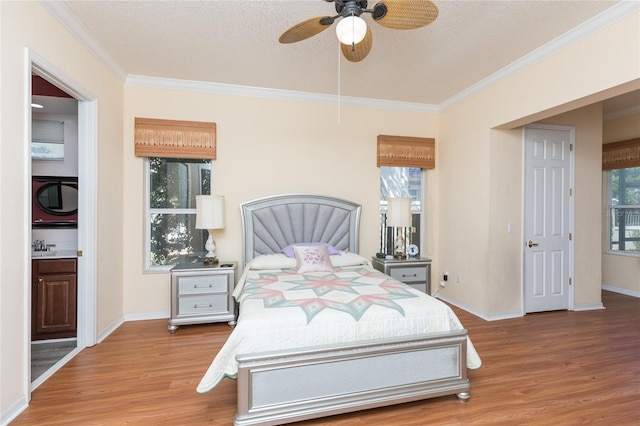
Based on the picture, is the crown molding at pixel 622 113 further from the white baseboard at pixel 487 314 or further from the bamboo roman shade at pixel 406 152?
the white baseboard at pixel 487 314

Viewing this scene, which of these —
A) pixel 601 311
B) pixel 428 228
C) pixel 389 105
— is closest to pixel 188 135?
pixel 389 105

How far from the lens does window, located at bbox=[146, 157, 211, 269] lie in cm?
371

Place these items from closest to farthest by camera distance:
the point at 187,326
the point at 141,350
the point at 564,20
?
the point at 564,20 < the point at 141,350 < the point at 187,326

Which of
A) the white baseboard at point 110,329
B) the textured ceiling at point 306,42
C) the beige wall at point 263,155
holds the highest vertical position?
the textured ceiling at point 306,42

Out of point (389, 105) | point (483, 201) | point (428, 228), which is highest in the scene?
point (389, 105)

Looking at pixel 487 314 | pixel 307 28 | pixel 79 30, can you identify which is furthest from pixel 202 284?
pixel 487 314

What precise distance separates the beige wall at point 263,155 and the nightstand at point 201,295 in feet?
1.62

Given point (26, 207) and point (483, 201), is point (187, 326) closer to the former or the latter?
point (26, 207)

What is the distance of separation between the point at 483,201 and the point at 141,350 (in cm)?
402

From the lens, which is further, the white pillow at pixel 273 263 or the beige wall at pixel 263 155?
the beige wall at pixel 263 155

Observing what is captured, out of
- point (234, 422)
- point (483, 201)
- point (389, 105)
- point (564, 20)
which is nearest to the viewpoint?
point (234, 422)

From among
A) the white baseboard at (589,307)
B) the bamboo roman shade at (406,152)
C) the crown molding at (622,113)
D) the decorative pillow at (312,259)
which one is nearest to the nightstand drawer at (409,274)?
the decorative pillow at (312,259)

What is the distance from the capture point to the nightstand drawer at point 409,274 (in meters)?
3.74

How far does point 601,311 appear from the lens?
389 cm
